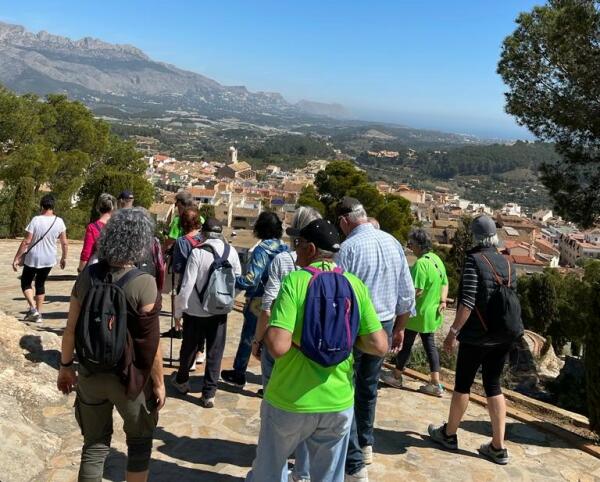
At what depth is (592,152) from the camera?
925 centimetres

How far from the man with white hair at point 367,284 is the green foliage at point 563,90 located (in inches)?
281

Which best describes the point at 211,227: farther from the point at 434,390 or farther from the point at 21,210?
the point at 21,210

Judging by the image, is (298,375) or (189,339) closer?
(298,375)

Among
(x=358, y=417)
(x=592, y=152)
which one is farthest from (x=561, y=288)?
(x=358, y=417)

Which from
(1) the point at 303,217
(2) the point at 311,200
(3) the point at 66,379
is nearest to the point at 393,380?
(1) the point at 303,217

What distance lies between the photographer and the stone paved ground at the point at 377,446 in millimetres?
3414

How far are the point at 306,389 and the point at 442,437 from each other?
202cm

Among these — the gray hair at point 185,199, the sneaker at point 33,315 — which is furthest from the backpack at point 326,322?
the sneaker at point 33,315

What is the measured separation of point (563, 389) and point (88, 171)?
64.3 ft

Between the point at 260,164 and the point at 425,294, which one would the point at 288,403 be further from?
the point at 260,164

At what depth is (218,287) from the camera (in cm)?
412

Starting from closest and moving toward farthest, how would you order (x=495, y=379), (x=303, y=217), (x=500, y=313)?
1. (x=303, y=217)
2. (x=500, y=313)
3. (x=495, y=379)

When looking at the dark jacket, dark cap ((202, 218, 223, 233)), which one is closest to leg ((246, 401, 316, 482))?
the dark jacket

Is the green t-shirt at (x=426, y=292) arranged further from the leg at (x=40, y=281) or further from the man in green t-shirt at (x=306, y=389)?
the leg at (x=40, y=281)
